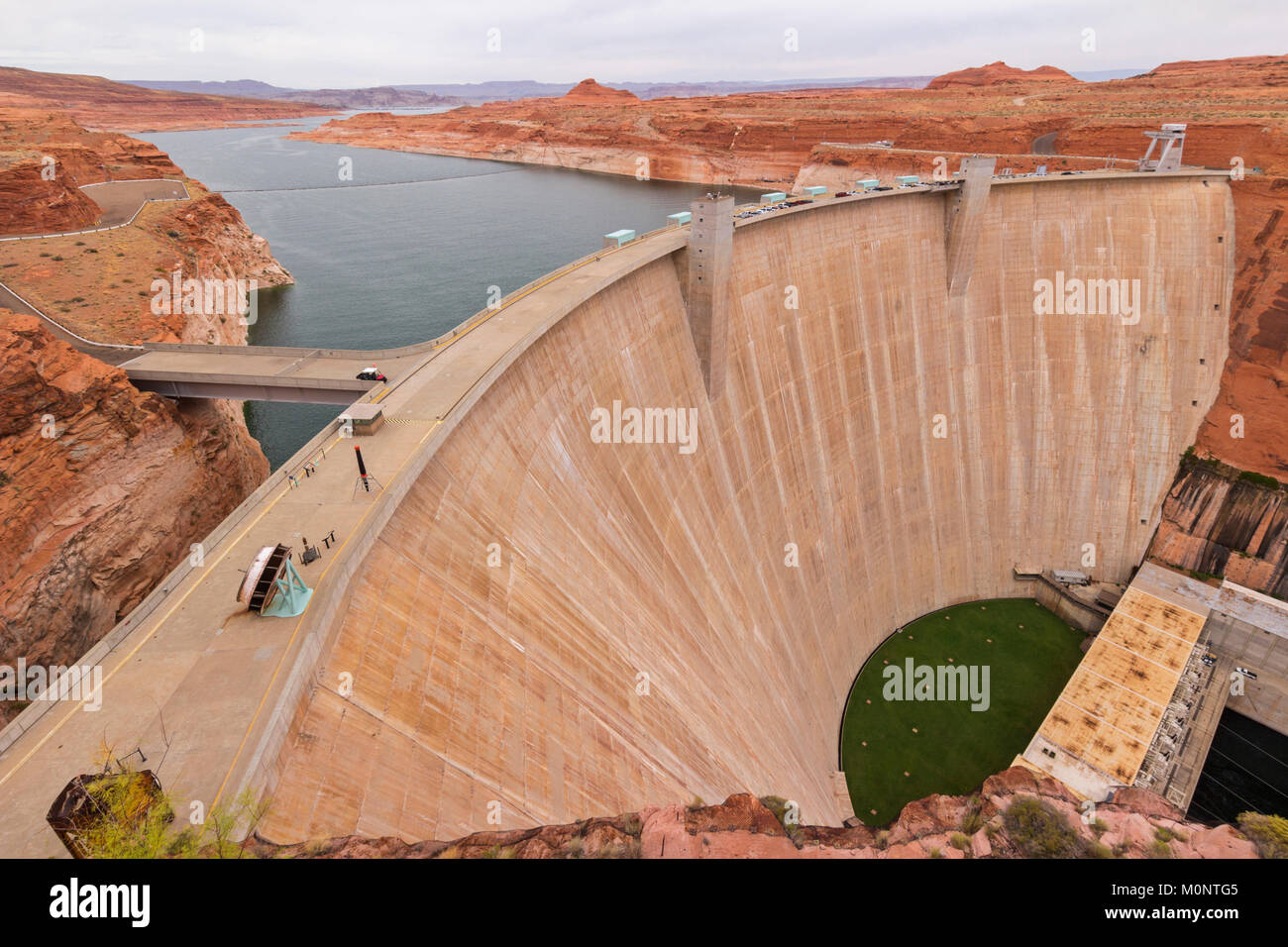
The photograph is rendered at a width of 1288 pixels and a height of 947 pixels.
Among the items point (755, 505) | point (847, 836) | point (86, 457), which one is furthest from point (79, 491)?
point (847, 836)

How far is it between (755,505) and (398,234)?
61.6 m

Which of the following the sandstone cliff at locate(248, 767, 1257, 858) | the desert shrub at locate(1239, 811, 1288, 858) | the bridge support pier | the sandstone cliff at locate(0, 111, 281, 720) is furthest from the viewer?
the bridge support pier

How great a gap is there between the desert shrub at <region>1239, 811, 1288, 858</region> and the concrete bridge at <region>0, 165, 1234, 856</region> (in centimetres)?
950

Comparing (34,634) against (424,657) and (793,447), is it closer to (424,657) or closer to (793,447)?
(424,657)

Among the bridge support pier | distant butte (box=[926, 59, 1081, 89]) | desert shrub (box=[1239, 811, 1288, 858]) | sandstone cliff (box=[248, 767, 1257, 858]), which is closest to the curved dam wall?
the bridge support pier

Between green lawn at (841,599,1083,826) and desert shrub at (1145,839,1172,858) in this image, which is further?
green lawn at (841,599,1083,826)

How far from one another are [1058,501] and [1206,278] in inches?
504

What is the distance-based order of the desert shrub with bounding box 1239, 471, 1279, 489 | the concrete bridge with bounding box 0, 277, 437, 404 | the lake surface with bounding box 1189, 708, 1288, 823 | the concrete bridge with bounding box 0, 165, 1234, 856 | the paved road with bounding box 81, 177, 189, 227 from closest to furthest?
1. the concrete bridge with bounding box 0, 165, 1234, 856
2. the concrete bridge with bounding box 0, 277, 437, 404
3. the lake surface with bounding box 1189, 708, 1288, 823
4. the desert shrub with bounding box 1239, 471, 1279, 489
5. the paved road with bounding box 81, 177, 189, 227

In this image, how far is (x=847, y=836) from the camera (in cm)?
987

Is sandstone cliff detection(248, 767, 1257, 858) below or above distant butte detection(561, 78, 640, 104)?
below

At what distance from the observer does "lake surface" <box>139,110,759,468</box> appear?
149 feet

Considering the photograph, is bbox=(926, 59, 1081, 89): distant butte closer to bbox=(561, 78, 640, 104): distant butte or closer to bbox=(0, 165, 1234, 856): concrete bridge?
bbox=(561, 78, 640, 104): distant butte
